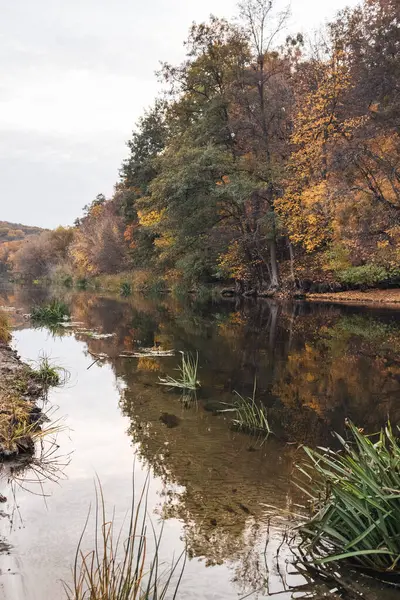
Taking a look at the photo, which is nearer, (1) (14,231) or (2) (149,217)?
(2) (149,217)

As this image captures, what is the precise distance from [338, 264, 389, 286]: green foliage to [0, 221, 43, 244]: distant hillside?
118854 millimetres

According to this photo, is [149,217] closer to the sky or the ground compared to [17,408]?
closer to the sky

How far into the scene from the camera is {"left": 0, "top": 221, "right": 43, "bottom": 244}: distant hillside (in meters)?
141

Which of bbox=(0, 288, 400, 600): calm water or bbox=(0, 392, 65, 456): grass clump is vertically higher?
bbox=(0, 392, 65, 456): grass clump

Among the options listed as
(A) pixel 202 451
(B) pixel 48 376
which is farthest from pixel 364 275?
(A) pixel 202 451

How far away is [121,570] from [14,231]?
15955cm

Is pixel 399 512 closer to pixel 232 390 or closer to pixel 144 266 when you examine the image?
pixel 232 390

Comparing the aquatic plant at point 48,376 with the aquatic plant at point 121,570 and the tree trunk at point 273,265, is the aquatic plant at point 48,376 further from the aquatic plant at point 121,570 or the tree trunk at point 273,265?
the tree trunk at point 273,265

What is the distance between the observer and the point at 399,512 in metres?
3.18

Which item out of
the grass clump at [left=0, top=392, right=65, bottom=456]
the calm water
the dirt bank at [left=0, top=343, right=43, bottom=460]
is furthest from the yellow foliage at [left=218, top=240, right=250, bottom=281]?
the grass clump at [left=0, top=392, right=65, bottom=456]

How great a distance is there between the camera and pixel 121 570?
10.8 ft

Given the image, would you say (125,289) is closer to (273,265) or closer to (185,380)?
(273,265)

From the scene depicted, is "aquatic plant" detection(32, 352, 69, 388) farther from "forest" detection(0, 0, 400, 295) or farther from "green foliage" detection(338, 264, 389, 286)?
"green foliage" detection(338, 264, 389, 286)

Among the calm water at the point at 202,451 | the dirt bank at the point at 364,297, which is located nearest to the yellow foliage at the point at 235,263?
the dirt bank at the point at 364,297
